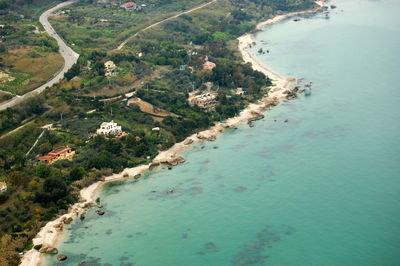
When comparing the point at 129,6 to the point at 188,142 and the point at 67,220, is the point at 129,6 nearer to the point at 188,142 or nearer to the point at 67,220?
the point at 188,142

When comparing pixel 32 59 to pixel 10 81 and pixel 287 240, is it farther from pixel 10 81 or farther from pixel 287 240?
pixel 287 240

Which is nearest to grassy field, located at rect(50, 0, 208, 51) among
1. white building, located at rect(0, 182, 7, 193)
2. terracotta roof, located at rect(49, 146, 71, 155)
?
terracotta roof, located at rect(49, 146, 71, 155)

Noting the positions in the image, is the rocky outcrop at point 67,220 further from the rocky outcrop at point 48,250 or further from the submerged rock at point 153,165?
the submerged rock at point 153,165

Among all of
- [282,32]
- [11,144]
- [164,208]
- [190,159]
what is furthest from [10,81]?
[282,32]

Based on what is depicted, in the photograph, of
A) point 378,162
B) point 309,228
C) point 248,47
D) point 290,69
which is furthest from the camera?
point 248,47

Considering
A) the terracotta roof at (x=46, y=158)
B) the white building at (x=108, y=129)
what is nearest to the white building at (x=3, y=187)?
the terracotta roof at (x=46, y=158)

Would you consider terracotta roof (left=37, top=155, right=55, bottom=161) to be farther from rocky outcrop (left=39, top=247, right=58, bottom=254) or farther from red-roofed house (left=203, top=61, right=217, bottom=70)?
red-roofed house (left=203, top=61, right=217, bottom=70)
